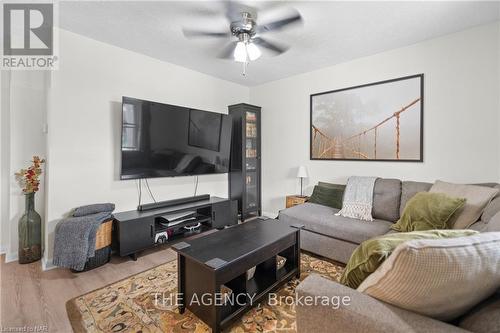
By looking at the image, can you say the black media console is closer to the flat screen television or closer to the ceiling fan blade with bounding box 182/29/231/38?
the flat screen television

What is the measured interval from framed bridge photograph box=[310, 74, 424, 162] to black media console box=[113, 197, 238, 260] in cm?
164

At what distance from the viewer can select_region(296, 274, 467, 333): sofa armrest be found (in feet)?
2.31

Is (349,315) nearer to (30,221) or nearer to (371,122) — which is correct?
(371,122)

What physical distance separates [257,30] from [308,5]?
55 centimetres

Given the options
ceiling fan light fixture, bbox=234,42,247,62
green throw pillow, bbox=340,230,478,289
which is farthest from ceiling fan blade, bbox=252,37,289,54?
green throw pillow, bbox=340,230,478,289

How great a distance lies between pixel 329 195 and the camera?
3.02 meters

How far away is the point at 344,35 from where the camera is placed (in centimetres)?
248

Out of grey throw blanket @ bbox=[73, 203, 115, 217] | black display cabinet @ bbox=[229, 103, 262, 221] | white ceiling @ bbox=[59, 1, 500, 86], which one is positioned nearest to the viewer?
white ceiling @ bbox=[59, 1, 500, 86]

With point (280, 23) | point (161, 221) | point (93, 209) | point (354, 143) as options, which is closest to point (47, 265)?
point (93, 209)

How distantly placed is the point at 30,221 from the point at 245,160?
2.79 metres

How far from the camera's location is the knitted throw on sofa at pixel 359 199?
2578 millimetres

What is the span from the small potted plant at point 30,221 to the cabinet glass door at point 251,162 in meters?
2.68

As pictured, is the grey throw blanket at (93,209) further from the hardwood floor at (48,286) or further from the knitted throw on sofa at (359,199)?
the knitted throw on sofa at (359,199)

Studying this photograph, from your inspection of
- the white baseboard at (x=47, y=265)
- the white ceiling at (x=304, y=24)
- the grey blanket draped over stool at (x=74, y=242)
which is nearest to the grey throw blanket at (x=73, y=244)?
the grey blanket draped over stool at (x=74, y=242)
